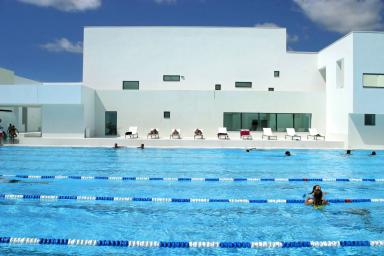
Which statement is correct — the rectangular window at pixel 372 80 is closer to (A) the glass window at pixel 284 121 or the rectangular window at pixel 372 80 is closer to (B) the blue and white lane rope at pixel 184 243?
(A) the glass window at pixel 284 121

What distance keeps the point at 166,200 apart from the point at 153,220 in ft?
4.77

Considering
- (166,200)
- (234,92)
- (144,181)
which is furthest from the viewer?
(234,92)

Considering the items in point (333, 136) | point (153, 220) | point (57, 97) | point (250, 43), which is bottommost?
point (153, 220)

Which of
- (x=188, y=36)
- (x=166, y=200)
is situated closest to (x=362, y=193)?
(x=166, y=200)

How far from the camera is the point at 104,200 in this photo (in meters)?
8.78

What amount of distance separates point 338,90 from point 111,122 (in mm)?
14265

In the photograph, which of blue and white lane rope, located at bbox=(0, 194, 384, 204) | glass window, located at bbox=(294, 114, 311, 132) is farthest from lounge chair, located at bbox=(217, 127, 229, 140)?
blue and white lane rope, located at bbox=(0, 194, 384, 204)

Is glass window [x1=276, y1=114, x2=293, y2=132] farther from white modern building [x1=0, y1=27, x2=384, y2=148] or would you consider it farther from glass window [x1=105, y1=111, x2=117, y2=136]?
glass window [x1=105, y1=111, x2=117, y2=136]

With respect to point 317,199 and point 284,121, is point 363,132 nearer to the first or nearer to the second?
point 284,121

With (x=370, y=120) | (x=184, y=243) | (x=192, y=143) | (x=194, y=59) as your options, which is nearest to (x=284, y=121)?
(x=370, y=120)

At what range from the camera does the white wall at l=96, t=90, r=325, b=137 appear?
2427 centimetres

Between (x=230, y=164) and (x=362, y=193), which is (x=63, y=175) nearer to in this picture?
(x=230, y=164)

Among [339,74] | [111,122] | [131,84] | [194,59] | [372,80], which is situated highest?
[194,59]

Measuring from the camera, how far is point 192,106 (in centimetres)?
2428
